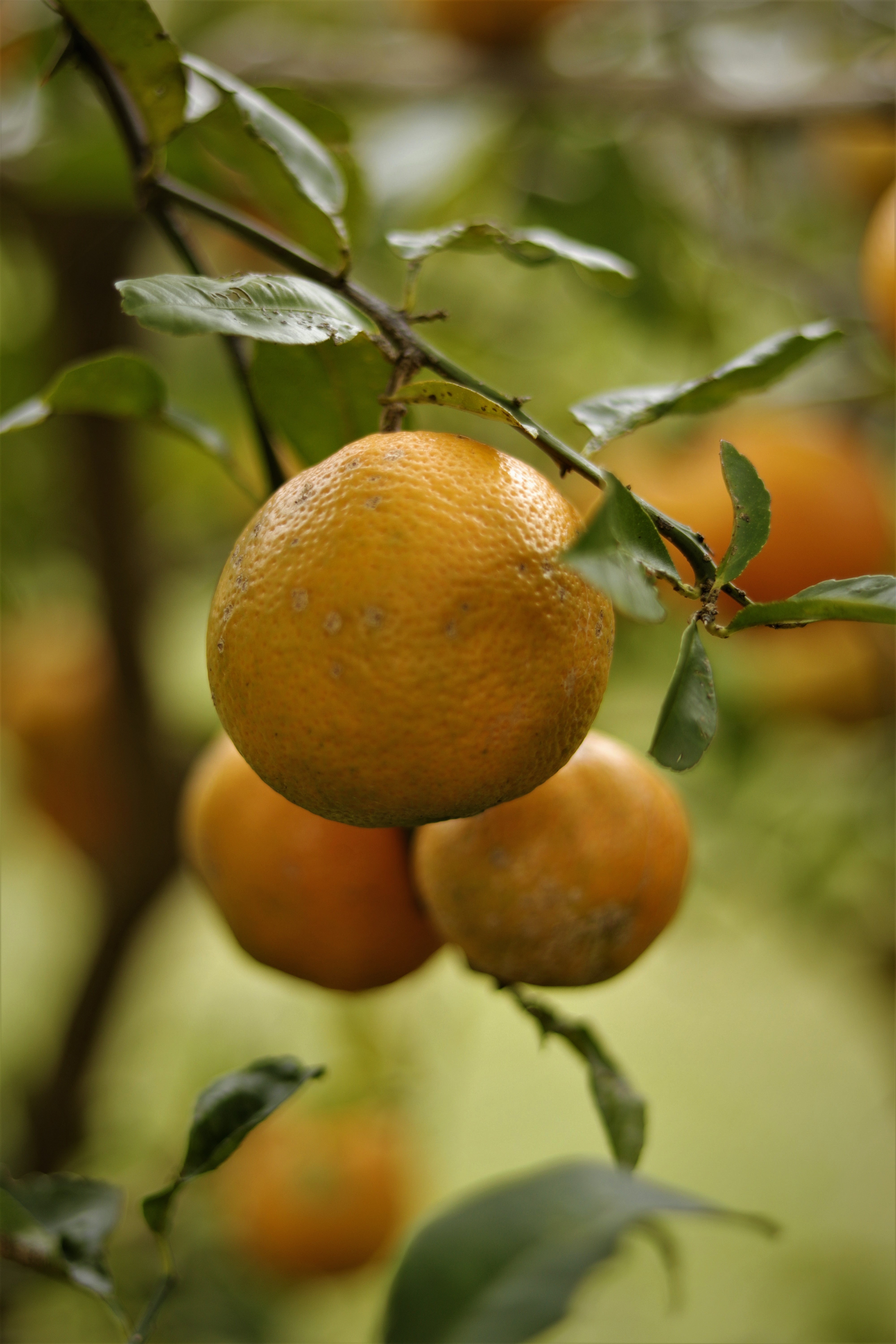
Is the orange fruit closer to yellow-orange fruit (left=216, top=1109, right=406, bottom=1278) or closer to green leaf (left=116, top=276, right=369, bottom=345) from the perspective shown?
yellow-orange fruit (left=216, top=1109, right=406, bottom=1278)

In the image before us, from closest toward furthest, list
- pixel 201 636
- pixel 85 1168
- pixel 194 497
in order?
pixel 85 1168 < pixel 194 497 < pixel 201 636

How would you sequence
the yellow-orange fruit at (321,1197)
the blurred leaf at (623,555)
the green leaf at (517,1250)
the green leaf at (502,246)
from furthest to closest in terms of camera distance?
the yellow-orange fruit at (321,1197)
the green leaf at (517,1250)
the green leaf at (502,246)
the blurred leaf at (623,555)

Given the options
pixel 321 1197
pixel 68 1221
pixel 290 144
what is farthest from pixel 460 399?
pixel 321 1197

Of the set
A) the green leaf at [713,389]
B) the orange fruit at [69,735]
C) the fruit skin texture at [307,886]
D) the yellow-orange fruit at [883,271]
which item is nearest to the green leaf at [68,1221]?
the fruit skin texture at [307,886]

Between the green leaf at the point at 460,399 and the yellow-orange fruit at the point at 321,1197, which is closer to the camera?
the green leaf at the point at 460,399

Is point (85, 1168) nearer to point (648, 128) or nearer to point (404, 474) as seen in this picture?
point (404, 474)

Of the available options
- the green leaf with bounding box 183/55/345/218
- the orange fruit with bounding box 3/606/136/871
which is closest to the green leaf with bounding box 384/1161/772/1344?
the green leaf with bounding box 183/55/345/218

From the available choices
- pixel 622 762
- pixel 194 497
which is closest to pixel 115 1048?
pixel 194 497

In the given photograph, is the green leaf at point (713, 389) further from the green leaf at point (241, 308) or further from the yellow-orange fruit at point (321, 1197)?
the yellow-orange fruit at point (321, 1197)
